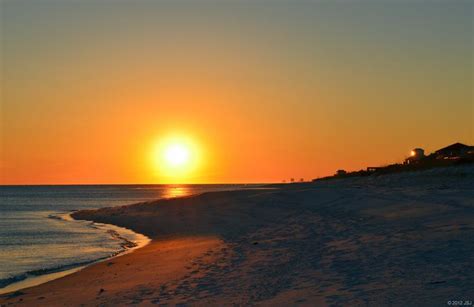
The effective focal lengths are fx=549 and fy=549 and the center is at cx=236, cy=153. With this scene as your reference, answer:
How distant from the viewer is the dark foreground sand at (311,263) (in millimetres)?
12219

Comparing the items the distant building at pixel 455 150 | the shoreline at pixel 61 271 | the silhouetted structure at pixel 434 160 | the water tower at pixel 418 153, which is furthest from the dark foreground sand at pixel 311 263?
the water tower at pixel 418 153

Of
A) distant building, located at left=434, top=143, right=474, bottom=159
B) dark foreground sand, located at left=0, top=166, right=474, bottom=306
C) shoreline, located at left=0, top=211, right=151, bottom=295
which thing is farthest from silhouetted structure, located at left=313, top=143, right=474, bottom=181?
shoreline, located at left=0, top=211, right=151, bottom=295

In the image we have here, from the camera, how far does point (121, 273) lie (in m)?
18.9

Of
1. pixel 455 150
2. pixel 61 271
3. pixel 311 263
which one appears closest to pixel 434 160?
pixel 455 150

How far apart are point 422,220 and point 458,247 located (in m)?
5.84

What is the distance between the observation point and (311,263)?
15.6 m

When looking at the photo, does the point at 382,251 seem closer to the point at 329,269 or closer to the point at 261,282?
the point at 329,269

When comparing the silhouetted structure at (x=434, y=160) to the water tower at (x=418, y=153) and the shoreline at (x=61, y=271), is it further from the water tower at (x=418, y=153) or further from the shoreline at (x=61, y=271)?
the shoreline at (x=61, y=271)

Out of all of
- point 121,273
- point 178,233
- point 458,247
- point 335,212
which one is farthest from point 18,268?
point 458,247

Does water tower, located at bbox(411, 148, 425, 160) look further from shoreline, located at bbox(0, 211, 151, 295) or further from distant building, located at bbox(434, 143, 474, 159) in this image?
shoreline, located at bbox(0, 211, 151, 295)

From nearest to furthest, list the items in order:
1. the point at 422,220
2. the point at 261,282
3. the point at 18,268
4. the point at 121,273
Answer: the point at 261,282 → the point at 121,273 → the point at 422,220 → the point at 18,268

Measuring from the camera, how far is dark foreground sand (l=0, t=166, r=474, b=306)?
1222 centimetres

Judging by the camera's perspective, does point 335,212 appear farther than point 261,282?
Yes

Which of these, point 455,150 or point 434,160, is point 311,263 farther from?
point 455,150
